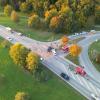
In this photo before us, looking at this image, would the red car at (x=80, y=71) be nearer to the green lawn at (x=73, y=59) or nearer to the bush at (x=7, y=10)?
the green lawn at (x=73, y=59)

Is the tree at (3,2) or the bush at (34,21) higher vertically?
the tree at (3,2)

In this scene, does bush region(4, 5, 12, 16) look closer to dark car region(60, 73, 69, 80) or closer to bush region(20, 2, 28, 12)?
bush region(20, 2, 28, 12)

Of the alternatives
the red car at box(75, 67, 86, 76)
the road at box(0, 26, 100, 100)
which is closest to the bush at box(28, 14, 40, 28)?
the road at box(0, 26, 100, 100)

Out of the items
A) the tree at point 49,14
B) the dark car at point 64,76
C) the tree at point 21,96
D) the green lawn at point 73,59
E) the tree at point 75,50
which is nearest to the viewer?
the tree at point 21,96

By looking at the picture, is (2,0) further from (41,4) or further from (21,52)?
(21,52)

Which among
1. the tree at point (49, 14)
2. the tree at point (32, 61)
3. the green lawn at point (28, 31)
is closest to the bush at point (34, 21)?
the green lawn at point (28, 31)

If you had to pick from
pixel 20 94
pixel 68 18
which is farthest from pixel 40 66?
pixel 68 18
